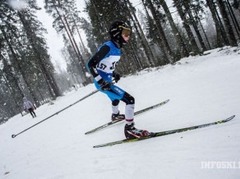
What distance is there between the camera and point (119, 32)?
494 cm

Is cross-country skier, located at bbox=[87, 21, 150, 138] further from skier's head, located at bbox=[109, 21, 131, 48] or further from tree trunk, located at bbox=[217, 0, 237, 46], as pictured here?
tree trunk, located at bbox=[217, 0, 237, 46]

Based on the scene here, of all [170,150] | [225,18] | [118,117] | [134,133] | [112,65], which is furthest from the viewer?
[225,18]

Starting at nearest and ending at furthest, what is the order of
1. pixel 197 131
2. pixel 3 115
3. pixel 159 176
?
pixel 159 176, pixel 197 131, pixel 3 115

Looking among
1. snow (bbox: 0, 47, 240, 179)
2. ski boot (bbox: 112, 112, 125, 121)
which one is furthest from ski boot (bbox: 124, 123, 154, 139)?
ski boot (bbox: 112, 112, 125, 121)

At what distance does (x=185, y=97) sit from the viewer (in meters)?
6.36

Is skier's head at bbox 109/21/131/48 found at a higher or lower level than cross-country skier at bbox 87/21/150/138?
higher

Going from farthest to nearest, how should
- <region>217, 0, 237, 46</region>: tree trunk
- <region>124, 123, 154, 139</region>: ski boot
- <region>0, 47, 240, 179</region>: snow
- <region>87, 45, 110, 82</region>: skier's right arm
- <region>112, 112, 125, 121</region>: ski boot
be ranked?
<region>217, 0, 237, 46</region>: tree trunk
<region>112, 112, 125, 121</region>: ski boot
<region>87, 45, 110, 82</region>: skier's right arm
<region>124, 123, 154, 139</region>: ski boot
<region>0, 47, 240, 179</region>: snow

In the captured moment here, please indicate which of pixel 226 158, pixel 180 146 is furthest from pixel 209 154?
pixel 180 146

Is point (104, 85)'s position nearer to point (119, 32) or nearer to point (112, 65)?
point (112, 65)

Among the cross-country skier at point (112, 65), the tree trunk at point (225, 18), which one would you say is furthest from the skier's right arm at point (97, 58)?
the tree trunk at point (225, 18)

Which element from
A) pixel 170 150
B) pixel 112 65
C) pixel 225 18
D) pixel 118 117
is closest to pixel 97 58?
pixel 112 65

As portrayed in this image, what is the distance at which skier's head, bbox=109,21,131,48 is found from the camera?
491 cm

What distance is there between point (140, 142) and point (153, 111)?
6.21 ft

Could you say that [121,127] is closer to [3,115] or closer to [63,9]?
[63,9]
